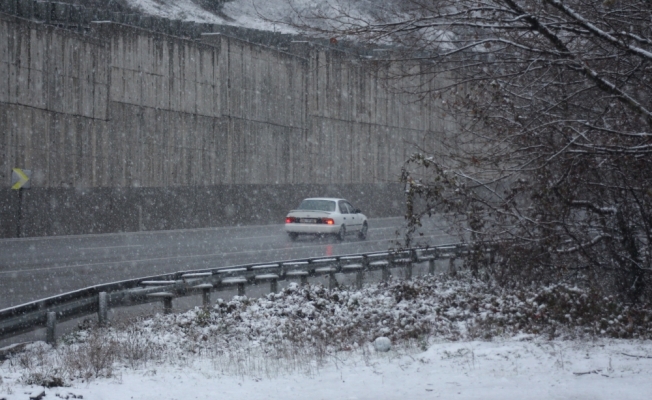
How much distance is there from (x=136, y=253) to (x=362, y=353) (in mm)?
15882

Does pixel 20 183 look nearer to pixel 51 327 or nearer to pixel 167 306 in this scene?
pixel 167 306

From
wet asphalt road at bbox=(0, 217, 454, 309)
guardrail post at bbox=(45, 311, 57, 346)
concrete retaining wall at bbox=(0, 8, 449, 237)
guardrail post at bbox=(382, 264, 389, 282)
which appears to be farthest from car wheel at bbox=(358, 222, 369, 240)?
guardrail post at bbox=(45, 311, 57, 346)

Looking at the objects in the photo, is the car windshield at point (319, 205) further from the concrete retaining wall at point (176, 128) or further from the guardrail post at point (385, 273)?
the guardrail post at point (385, 273)

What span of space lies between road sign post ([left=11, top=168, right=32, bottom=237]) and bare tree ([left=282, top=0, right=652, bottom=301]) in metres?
17.5

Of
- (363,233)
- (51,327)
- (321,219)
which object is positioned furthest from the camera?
(363,233)

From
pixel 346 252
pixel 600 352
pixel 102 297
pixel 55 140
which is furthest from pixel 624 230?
pixel 55 140

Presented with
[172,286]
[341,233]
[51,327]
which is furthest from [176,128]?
[51,327]

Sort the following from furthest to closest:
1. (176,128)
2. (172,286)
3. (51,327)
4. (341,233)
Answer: (176,128) → (341,233) → (172,286) → (51,327)

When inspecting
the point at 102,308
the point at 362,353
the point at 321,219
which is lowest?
the point at 362,353

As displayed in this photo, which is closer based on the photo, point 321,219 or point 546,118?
point 546,118

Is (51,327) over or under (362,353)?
over

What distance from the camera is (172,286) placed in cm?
1337

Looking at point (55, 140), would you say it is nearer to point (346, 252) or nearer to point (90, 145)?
point (90, 145)

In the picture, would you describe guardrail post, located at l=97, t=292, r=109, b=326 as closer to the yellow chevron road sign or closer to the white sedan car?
the yellow chevron road sign
